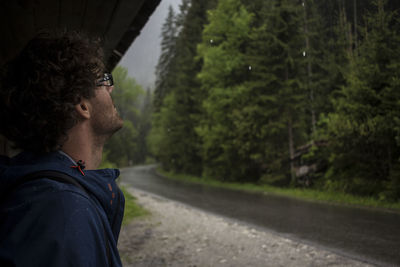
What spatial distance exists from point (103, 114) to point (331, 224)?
8.23m

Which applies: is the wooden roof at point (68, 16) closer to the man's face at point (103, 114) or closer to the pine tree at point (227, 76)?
the man's face at point (103, 114)

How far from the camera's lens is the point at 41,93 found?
1.30 m

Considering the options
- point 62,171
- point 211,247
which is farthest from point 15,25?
point 211,247

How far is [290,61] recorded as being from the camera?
16969 millimetres

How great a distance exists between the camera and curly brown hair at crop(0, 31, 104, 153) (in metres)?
1.30

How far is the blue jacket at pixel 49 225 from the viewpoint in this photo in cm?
96

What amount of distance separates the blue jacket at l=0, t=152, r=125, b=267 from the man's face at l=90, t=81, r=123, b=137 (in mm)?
398

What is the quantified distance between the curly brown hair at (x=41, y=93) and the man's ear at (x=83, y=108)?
26 millimetres

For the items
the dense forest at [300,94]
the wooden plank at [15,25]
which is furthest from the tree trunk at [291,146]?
the wooden plank at [15,25]

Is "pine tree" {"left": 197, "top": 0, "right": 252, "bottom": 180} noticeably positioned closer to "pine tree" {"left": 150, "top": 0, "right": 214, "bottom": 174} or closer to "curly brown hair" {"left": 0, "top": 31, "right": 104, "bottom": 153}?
"pine tree" {"left": 150, "top": 0, "right": 214, "bottom": 174}

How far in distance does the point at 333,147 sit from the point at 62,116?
12553 millimetres

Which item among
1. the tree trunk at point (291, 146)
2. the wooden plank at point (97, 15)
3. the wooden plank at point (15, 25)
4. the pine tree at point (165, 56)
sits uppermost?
the pine tree at point (165, 56)

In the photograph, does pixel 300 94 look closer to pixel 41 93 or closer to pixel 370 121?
pixel 370 121

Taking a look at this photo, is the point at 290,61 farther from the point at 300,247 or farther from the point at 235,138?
the point at 300,247
